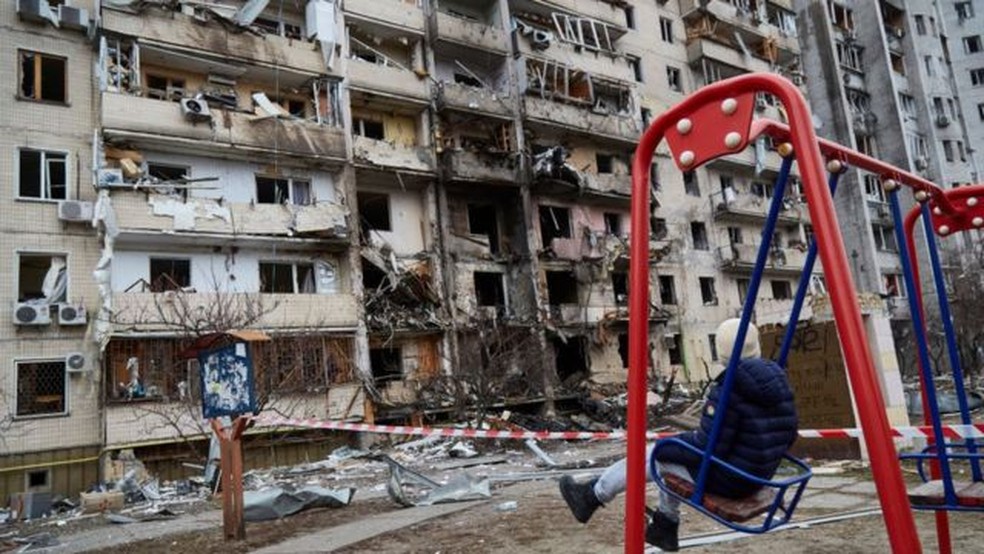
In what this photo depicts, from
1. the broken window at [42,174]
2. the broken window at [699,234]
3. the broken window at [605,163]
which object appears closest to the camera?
the broken window at [42,174]

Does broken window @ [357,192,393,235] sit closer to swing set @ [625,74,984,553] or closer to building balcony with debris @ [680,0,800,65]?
building balcony with debris @ [680,0,800,65]

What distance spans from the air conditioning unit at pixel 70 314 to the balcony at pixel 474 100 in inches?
548

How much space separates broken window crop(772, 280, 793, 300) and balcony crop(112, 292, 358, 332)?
84.4 ft

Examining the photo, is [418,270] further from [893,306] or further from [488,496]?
[893,306]

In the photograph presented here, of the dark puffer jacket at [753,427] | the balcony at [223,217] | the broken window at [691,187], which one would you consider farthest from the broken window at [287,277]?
the broken window at [691,187]

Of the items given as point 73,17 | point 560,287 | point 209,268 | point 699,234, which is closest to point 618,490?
point 209,268

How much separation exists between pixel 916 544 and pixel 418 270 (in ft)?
75.8

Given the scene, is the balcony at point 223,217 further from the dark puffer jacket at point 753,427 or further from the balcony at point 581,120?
the dark puffer jacket at point 753,427

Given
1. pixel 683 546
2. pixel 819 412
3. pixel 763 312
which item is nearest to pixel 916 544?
pixel 683 546

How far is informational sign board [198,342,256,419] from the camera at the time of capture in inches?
312

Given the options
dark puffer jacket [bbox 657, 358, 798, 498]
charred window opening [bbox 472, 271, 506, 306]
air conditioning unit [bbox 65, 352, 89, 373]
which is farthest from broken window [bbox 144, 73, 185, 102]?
dark puffer jacket [bbox 657, 358, 798, 498]

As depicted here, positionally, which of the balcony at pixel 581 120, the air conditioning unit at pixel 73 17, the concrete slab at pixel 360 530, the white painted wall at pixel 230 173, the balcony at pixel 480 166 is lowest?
the concrete slab at pixel 360 530

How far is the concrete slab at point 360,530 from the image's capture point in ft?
22.0

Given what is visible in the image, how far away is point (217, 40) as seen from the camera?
843 inches
